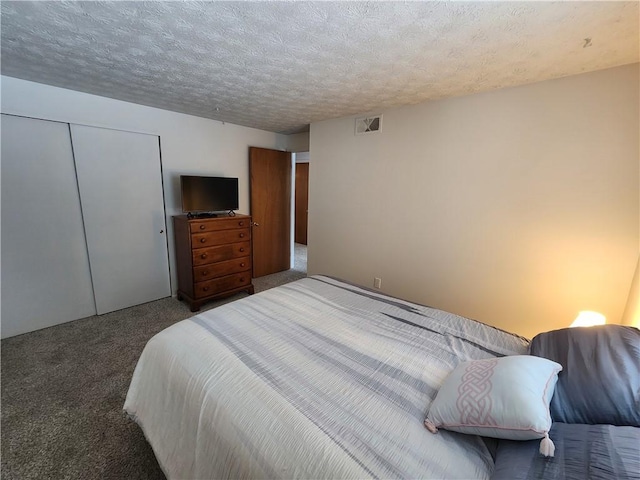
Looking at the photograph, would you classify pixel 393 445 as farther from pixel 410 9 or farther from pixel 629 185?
pixel 629 185

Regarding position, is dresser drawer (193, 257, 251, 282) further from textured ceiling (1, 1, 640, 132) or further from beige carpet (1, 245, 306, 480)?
textured ceiling (1, 1, 640, 132)

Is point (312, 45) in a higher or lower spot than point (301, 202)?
higher

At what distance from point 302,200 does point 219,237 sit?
3.40 m

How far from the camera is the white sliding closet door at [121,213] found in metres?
2.62

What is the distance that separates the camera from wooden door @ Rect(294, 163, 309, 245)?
603 centimetres

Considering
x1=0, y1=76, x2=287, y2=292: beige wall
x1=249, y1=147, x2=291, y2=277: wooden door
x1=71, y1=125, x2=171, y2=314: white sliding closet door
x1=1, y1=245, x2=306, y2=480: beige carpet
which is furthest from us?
x1=249, y1=147, x2=291, y2=277: wooden door

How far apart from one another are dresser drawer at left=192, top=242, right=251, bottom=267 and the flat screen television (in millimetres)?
489

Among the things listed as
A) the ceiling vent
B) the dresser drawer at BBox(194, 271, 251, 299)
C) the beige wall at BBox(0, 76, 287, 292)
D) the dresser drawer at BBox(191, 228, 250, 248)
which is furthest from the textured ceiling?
the dresser drawer at BBox(194, 271, 251, 299)

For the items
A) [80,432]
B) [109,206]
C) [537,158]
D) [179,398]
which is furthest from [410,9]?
[109,206]

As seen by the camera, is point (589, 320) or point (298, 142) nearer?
point (589, 320)

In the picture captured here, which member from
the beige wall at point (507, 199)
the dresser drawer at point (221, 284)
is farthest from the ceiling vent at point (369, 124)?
the dresser drawer at point (221, 284)

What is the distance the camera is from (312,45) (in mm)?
1525

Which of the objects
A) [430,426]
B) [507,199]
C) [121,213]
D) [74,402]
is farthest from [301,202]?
[430,426]

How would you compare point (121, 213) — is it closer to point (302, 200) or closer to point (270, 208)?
point (270, 208)
